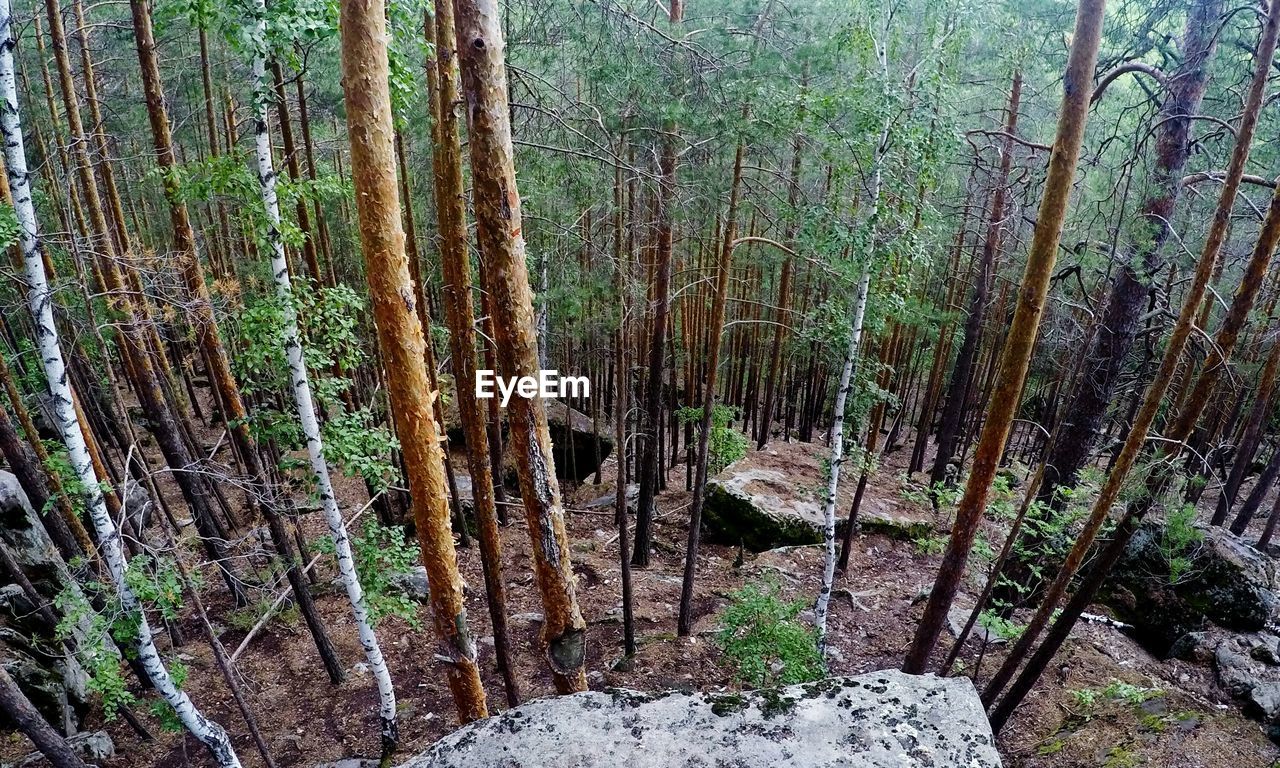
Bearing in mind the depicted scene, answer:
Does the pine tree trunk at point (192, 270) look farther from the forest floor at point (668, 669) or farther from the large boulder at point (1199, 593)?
the large boulder at point (1199, 593)

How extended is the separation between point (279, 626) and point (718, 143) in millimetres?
9477

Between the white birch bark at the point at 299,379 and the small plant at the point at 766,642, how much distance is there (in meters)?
3.92

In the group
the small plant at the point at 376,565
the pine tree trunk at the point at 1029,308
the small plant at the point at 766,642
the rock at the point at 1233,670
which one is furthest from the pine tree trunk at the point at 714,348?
the rock at the point at 1233,670

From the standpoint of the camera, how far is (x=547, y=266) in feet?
31.9

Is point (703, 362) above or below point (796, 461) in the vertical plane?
above

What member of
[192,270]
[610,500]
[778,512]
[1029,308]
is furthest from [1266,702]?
[192,270]

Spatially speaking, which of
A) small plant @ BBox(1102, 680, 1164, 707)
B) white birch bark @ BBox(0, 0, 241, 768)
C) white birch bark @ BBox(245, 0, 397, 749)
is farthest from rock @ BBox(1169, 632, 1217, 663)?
white birch bark @ BBox(0, 0, 241, 768)

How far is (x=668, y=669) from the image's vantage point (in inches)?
334

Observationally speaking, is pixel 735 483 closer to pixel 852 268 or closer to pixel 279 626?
pixel 852 268

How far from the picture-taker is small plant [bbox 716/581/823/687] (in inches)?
252

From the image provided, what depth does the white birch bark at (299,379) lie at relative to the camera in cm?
502

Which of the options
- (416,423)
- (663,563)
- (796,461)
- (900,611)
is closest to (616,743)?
(416,423)

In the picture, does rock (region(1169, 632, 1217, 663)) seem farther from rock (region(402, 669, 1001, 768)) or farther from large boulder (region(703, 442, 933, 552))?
rock (region(402, 669, 1001, 768))

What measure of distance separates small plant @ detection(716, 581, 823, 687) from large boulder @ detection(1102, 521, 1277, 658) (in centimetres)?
532
